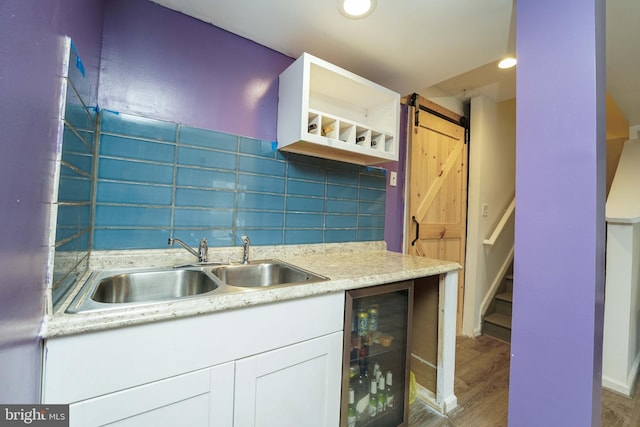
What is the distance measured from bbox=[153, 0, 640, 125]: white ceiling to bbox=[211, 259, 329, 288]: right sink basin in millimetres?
1245

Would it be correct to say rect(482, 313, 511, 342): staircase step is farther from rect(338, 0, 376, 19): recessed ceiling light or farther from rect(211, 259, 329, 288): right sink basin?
rect(338, 0, 376, 19): recessed ceiling light

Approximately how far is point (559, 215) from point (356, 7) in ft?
4.06

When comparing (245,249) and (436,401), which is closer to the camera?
(245,249)

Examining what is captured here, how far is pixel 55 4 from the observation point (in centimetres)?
60

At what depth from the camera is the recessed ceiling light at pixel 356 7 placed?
1.17 metres

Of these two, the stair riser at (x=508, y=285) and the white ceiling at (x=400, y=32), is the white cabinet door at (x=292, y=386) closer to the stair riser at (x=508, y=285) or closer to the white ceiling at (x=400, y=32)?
the white ceiling at (x=400, y=32)

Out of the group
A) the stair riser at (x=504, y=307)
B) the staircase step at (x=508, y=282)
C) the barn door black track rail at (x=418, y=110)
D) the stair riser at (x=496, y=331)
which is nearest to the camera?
the barn door black track rail at (x=418, y=110)

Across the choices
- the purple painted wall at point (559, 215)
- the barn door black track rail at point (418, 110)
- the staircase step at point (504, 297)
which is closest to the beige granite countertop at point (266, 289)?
the purple painted wall at point (559, 215)

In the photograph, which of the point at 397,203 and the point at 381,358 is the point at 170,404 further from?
the point at 397,203

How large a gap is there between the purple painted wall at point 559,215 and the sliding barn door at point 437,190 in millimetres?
1118

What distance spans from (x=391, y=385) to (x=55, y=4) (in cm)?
192

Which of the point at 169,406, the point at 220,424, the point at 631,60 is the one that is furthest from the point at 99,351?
the point at 631,60

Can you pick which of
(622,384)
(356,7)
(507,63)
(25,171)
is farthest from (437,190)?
(25,171)

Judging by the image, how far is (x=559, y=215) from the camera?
97cm
